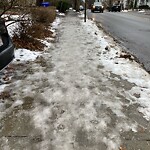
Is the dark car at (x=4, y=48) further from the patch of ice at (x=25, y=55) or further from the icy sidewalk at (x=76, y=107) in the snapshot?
the patch of ice at (x=25, y=55)

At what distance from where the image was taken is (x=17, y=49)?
789 centimetres

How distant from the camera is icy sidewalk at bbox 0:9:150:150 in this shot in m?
3.28

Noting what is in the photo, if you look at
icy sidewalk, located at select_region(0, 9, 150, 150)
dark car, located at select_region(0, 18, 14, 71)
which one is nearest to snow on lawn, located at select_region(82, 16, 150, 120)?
icy sidewalk, located at select_region(0, 9, 150, 150)

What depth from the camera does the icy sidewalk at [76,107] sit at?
3.28 metres

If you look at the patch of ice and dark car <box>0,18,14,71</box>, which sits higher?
dark car <box>0,18,14,71</box>

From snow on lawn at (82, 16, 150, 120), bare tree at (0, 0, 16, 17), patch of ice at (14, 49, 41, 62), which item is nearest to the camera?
snow on lawn at (82, 16, 150, 120)

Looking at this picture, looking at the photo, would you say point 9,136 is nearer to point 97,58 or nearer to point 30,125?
point 30,125

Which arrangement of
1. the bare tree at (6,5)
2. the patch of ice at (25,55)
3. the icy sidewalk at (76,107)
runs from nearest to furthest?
the icy sidewalk at (76,107)
the patch of ice at (25,55)
the bare tree at (6,5)

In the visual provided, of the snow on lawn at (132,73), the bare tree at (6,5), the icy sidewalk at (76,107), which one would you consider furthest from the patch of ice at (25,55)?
the snow on lawn at (132,73)

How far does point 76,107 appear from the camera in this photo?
420 centimetres

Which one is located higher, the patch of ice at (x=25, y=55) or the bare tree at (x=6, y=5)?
the bare tree at (x=6, y=5)

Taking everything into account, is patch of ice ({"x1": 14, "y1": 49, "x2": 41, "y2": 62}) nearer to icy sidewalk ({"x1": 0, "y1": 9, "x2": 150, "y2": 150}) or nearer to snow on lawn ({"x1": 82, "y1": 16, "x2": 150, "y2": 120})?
icy sidewalk ({"x1": 0, "y1": 9, "x2": 150, "y2": 150})

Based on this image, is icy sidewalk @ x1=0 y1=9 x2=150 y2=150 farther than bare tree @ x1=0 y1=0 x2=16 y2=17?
No

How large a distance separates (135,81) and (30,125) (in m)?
2.66
